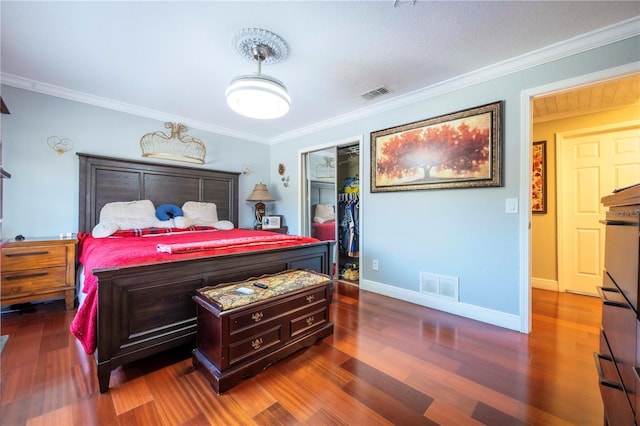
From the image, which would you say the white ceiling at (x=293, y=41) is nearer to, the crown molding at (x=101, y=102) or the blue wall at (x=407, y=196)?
the crown molding at (x=101, y=102)

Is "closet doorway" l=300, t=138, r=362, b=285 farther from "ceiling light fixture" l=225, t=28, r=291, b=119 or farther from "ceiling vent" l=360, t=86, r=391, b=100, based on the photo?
"ceiling light fixture" l=225, t=28, r=291, b=119

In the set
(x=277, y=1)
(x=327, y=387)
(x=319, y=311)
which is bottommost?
(x=327, y=387)

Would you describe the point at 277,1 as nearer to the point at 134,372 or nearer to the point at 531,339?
the point at 134,372

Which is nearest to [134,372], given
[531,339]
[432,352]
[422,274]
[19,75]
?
[432,352]

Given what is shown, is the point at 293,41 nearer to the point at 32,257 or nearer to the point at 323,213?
the point at 323,213

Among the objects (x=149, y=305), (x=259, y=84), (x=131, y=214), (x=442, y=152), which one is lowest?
(x=149, y=305)

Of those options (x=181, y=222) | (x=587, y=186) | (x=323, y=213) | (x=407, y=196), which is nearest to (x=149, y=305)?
(x=181, y=222)

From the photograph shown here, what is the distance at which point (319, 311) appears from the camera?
1.98 m

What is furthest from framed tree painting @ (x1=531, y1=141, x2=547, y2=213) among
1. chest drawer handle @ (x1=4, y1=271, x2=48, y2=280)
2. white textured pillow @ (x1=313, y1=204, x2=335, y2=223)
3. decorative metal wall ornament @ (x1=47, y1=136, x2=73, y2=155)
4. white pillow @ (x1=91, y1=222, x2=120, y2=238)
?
decorative metal wall ornament @ (x1=47, y1=136, x2=73, y2=155)

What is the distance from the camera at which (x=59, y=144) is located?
9.31ft

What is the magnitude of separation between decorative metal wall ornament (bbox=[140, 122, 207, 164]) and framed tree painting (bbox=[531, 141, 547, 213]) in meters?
4.63

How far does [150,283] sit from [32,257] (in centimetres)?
181

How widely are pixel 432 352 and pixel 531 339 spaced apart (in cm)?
89

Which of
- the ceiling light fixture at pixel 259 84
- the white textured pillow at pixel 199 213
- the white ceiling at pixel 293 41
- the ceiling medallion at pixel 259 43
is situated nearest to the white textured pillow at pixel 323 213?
the white textured pillow at pixel 199 213
